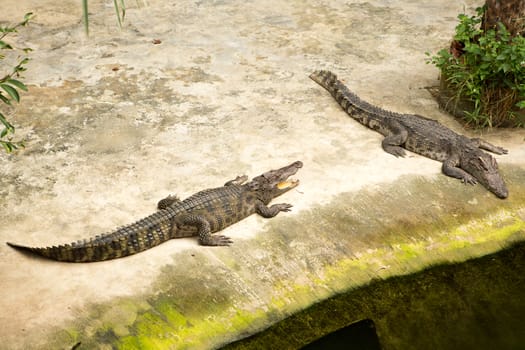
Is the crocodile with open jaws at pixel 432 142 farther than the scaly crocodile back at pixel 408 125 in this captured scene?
No

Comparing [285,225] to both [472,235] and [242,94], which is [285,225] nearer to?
[472,235]

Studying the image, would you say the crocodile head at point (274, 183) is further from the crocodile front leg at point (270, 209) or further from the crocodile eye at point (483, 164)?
the crocodile eye at point (483, 164)

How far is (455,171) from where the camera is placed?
6.73m

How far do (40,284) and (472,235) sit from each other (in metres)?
3.96

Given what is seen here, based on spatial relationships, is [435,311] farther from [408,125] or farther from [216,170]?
[216,170]

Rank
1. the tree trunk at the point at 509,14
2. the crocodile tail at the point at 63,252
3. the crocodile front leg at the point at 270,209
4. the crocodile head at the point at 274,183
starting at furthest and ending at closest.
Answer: the tree trunk at the point at 509,14, the crocodile head at the point at 274,183, the crocodile front leg at the point at 270,209, the crocodile tail at the point at 63,252

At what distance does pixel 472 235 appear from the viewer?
20.1 ft

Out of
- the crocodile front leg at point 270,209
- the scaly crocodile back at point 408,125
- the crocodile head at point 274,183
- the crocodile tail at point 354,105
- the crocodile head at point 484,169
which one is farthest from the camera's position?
the crocodile tail at point 354,105

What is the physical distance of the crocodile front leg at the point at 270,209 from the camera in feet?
19.9

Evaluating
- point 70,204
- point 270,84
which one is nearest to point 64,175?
point 70,204

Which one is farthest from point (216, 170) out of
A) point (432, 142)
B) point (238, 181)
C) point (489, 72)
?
point (489, 72)

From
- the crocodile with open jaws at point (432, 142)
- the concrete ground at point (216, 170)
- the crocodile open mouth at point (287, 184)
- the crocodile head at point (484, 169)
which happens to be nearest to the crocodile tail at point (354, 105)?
the crocodile with open jaws at point (432, 142)

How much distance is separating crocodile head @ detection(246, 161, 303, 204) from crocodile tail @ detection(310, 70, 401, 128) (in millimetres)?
1395

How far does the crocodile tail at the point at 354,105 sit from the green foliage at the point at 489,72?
0.91 meters
